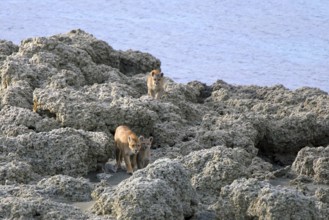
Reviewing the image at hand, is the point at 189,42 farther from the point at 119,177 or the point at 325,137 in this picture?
the point at 119,177

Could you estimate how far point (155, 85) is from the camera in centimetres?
1204

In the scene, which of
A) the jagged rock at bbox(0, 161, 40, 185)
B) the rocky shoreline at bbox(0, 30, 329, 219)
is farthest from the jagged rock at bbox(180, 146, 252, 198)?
the jagged rock at bbox(0, 161, 40, 185)

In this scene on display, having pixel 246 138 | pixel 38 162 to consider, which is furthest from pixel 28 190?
pixel 246 138

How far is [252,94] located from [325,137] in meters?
2.27

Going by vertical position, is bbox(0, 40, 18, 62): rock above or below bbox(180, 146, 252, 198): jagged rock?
below

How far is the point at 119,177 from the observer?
30.7 feet

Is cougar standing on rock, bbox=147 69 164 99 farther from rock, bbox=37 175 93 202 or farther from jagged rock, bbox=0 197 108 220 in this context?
jagged rock, bbox=0 197 108 220

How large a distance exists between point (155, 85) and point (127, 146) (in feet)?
8.68

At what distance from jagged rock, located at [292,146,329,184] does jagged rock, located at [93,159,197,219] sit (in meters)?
2.00

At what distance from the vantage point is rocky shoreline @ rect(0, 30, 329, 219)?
718cm

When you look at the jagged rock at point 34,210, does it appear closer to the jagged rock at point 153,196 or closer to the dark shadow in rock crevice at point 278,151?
the jagged rock at point 153,196

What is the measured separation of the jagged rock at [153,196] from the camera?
271 inches

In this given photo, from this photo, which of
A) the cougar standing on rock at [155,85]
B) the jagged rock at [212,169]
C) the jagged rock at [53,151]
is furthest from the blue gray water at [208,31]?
the jagged rock at [212,169]

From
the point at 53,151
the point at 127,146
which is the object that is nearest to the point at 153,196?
the point at 53,151
